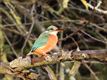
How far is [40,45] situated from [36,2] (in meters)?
2.25

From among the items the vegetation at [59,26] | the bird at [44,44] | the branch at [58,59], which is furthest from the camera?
the vegetation at [59,26]

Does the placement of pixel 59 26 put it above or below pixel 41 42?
below

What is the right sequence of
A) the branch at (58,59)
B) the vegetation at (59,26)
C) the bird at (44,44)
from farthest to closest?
1. the vegetation at (59,26)
2. the bird at (44,44)
3. the branch at (58,59)

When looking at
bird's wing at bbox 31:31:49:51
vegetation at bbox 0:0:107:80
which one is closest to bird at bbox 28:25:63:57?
bird's wing at bbox 31:31:49:51

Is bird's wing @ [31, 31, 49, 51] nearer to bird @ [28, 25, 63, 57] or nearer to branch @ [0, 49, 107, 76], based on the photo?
bird @ [28, 25, 63, 57]

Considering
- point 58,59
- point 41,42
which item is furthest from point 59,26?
point 58,59

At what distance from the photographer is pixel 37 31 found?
4.65 m

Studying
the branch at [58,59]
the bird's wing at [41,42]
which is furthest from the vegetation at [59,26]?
the branch at [58,59]

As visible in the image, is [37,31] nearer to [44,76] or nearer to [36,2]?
[36,2]

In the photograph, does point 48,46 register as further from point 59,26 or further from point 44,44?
point 59,26

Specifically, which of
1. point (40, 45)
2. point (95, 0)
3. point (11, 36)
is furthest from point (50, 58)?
point (11, 36)

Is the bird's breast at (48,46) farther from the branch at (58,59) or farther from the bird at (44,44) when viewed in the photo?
the branch at (58,59)

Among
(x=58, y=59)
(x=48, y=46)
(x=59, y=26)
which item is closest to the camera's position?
(x=58, y=59)

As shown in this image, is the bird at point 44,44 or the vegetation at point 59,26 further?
the vegetation at point 59,26
